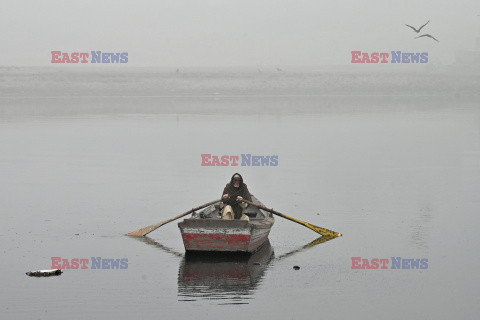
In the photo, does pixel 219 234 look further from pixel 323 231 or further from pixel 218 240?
pixel 323 231

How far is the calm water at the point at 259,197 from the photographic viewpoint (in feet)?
62.3

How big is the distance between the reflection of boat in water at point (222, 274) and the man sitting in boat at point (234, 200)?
1.15m

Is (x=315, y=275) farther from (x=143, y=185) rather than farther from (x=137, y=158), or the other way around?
(x=137, y=158)

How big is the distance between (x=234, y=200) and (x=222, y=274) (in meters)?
3.10

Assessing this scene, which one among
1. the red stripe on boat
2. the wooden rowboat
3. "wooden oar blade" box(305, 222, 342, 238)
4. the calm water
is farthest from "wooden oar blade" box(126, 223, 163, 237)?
"wooden oar blade" box(305, 222, 342, 238)

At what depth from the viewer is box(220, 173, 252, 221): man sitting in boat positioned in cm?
2316

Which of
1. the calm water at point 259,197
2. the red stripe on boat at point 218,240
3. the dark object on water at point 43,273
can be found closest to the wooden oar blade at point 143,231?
the calm water at point 259,197

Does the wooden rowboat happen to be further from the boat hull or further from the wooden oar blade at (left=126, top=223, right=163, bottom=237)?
the wooden oar blade at (left=126, top=223, right=163, bottom=237)

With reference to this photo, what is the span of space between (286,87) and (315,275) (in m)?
123

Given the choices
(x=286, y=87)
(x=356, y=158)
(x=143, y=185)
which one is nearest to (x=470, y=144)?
(x=356, y=158)

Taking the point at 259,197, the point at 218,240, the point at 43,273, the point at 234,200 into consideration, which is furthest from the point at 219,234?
the point at 259,197

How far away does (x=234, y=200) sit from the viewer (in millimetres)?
23406

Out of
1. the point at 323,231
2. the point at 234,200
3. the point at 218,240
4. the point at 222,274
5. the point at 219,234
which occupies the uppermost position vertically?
the point at 234,200

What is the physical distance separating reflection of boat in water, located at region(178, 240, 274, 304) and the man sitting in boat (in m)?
1.15
